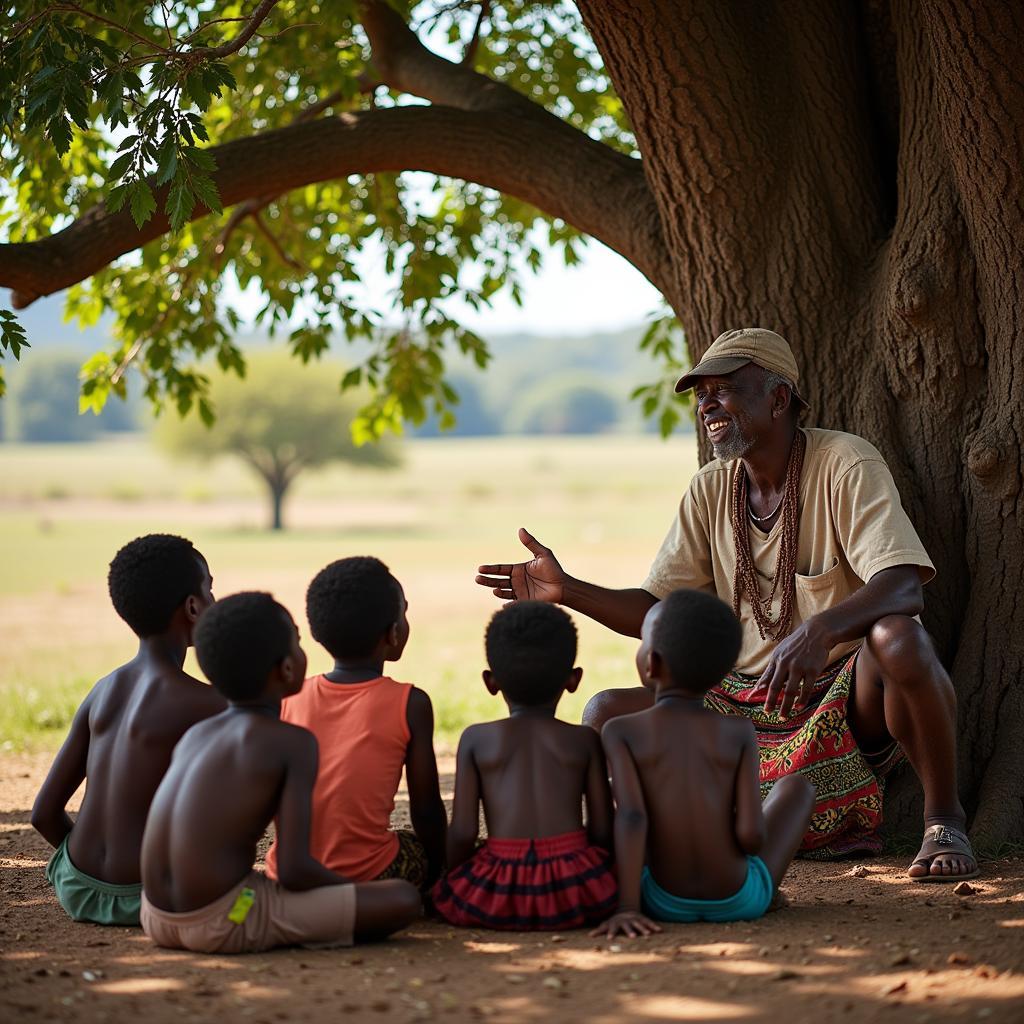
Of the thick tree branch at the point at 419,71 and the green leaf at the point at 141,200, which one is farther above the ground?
the thick tree branch at the point at 419,71

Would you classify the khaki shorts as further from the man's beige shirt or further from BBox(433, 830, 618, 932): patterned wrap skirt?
the man's beige shirt

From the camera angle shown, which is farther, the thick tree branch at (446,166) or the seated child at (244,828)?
the thick tree branch at (446,166)

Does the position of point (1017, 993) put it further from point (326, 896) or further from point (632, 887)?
point (326, 896)

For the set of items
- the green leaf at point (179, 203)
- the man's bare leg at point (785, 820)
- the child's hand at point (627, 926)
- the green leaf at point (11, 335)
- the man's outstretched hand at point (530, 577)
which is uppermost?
the green leaf at point (179, 203)

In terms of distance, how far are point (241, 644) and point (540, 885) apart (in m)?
1.04

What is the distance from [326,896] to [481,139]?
152 inches

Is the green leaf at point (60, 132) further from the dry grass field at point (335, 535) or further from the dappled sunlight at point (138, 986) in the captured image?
the dry grass field at point (335, 535)

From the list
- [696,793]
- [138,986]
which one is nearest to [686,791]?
[696,793]

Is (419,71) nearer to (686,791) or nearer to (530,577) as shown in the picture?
(530,577)

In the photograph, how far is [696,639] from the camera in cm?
381

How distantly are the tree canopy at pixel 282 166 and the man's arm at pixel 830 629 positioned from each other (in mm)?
2401

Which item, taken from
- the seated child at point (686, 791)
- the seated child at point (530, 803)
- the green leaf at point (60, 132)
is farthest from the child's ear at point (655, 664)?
the green leaf at point (60, 132)

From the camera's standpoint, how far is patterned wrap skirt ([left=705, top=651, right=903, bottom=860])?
15.4 feet

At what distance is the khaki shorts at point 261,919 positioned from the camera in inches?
141
